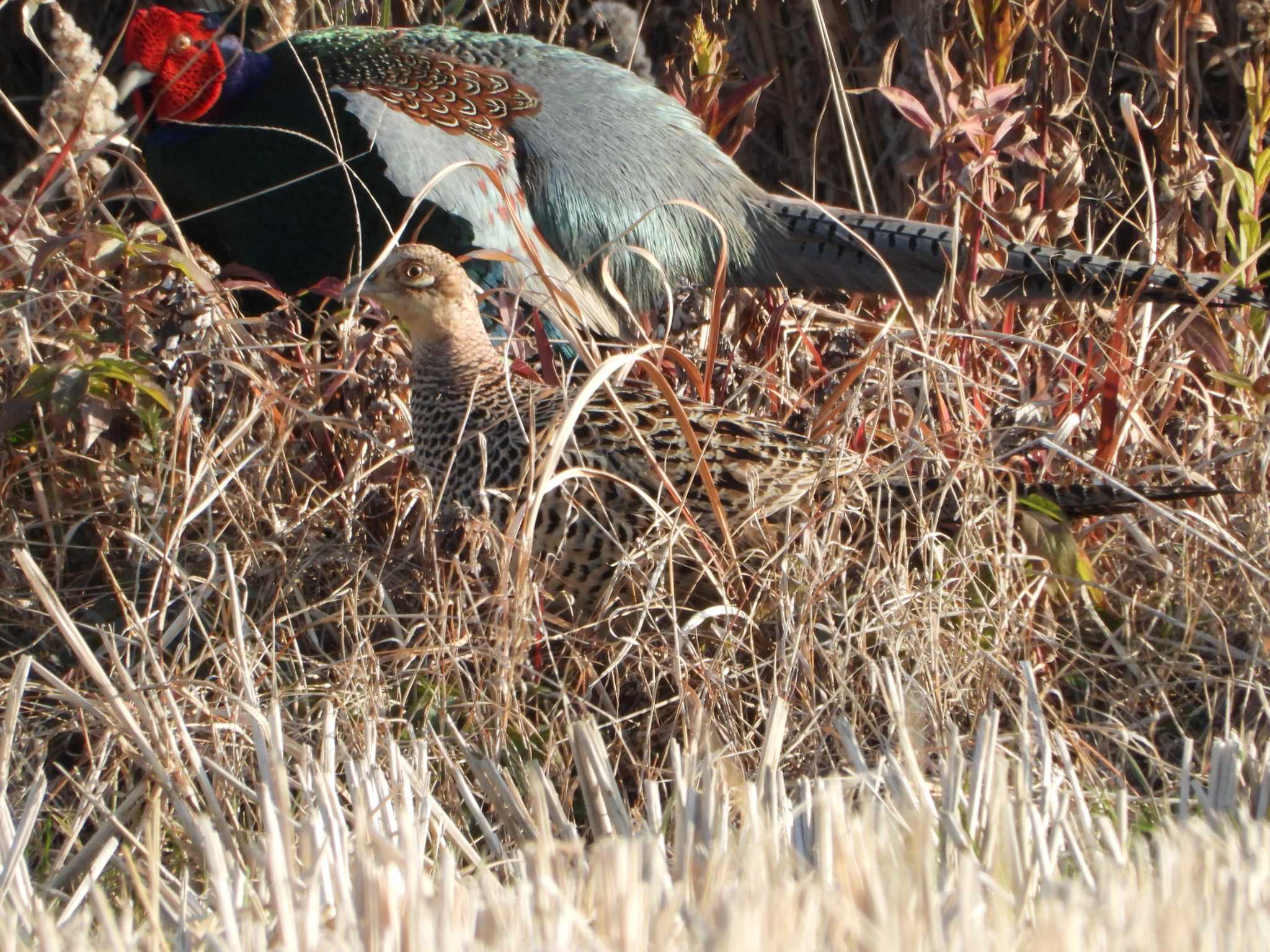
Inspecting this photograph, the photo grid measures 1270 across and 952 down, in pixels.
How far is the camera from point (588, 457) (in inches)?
95.8

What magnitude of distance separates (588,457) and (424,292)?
18.3 inches

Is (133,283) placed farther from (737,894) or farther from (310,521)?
(737,894)

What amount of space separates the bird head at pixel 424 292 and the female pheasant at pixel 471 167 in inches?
25.2

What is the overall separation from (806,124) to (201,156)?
1732 mm

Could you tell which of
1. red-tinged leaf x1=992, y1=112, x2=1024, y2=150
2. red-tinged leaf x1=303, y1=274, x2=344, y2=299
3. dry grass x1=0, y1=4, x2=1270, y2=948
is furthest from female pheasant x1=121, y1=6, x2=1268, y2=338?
red-tinged leaf x1=303, y1=274, x2=344, y2=299

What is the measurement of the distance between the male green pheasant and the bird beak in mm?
1419

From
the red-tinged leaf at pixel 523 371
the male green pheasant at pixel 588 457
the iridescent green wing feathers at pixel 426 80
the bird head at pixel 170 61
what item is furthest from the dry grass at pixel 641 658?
the iridescent green wing feathers at pixel 426 80

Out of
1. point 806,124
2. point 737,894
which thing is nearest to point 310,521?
point 737,894

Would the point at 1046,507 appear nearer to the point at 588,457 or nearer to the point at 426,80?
the point at 588,457

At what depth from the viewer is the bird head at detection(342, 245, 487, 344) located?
2619mm

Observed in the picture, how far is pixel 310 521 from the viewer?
8.29 ft

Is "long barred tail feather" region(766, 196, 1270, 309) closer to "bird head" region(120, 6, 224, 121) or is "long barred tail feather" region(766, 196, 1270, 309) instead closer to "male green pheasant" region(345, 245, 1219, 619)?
"male green pheasant" region(345, 245, 1219, 619)

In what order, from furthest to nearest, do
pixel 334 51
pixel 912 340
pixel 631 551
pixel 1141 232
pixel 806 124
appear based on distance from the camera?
pixel 806 124
pixel 334 51
pixel 1141 232
pixel 912 340
pixel 631 551

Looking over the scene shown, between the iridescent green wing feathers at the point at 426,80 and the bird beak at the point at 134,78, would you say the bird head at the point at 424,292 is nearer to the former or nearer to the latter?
the iridescent green wing feathers at the point at 426,80
